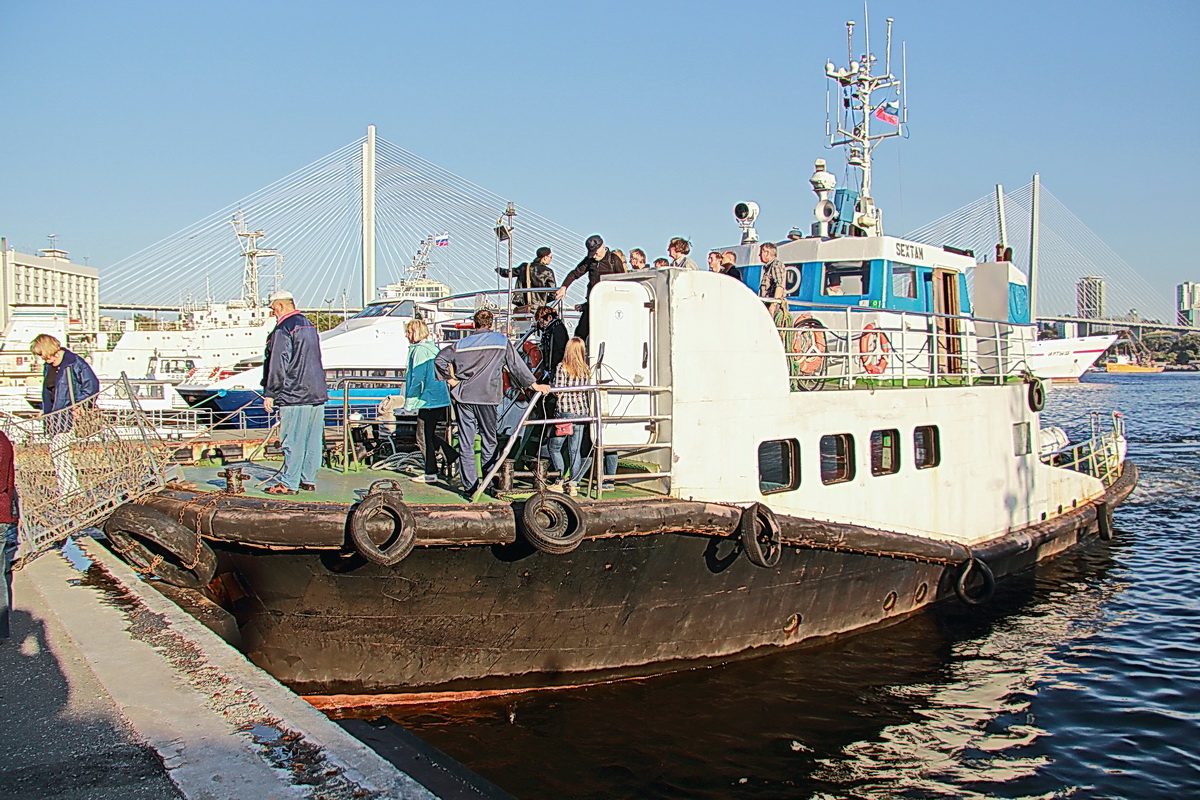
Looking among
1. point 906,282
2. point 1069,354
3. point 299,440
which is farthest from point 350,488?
point 1069,354

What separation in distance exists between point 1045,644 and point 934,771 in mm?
4021

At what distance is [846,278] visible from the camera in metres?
12.2

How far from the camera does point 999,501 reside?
11.6 meters

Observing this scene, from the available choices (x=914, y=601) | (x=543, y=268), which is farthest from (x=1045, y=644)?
(x=543, y=268)

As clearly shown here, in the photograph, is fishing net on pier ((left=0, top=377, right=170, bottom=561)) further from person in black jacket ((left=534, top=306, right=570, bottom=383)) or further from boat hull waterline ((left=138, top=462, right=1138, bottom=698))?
person in black jacket ((left=534, top=306, right=570, bottom=383))

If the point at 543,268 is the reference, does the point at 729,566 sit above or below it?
below

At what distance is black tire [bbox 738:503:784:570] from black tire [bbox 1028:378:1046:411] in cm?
623

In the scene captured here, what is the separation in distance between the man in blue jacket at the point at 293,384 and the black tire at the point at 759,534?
3561mm

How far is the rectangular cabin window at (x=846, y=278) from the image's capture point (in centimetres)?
1202

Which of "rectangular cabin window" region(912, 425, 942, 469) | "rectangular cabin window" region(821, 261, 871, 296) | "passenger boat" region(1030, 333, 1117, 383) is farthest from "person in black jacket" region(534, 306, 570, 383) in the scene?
"passenger boat" region(1030, 333, 1117, 383)

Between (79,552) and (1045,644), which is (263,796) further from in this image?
(1045,644)

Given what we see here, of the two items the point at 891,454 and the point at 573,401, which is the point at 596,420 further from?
the point at 891,454

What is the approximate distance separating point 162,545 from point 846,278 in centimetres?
894

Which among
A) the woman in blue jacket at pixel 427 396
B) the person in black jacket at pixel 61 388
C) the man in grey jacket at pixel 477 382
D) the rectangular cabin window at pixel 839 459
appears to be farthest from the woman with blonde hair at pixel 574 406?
the person in black jacket at pixel 61 388
